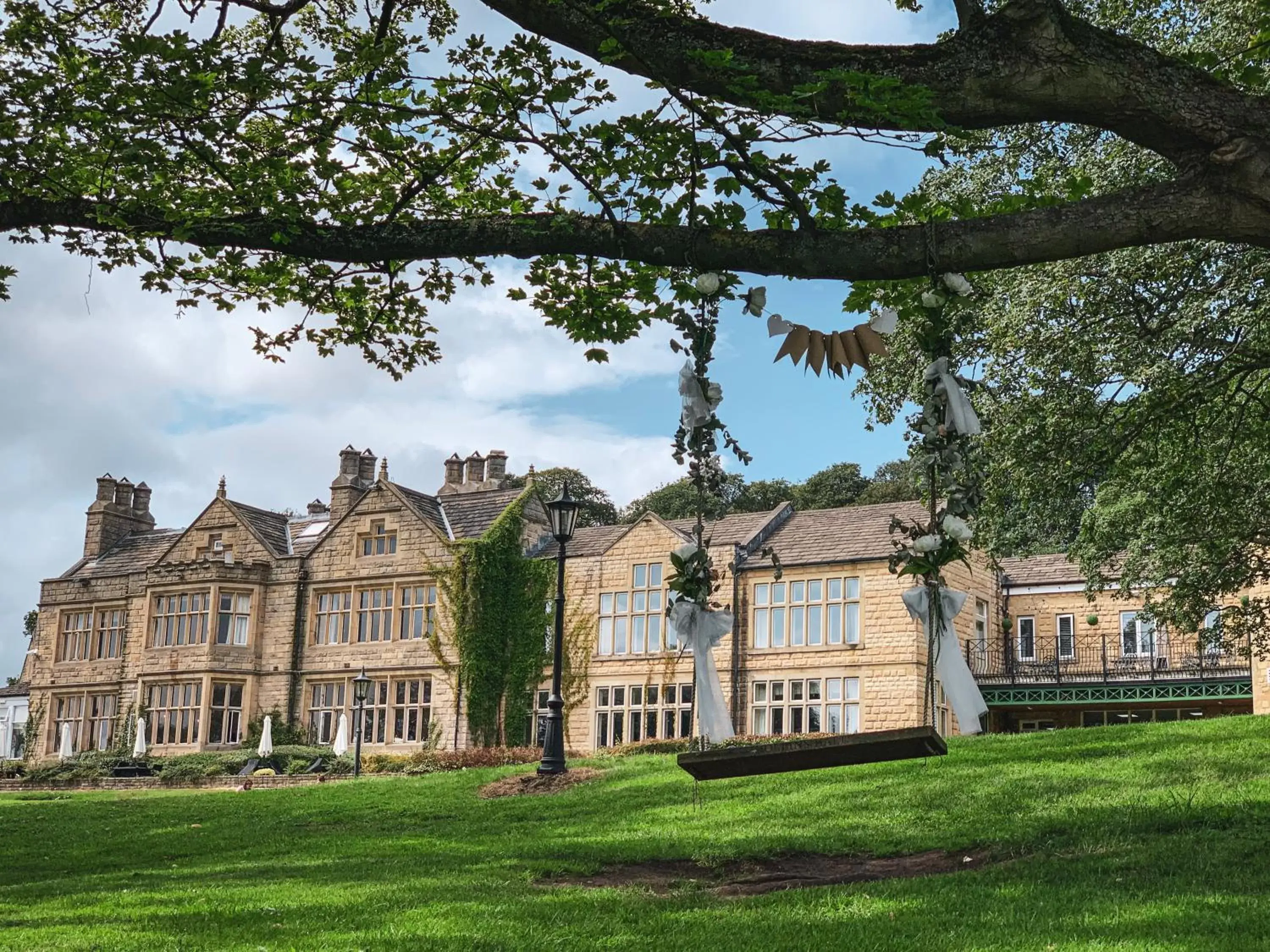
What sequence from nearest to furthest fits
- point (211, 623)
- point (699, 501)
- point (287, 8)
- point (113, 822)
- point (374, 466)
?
point (699, 501) → point (287, 8) → point (113, 822) → point (211, 623) → point (374, 466)

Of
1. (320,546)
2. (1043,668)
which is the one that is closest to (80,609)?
(320,546)

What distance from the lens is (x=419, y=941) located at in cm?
785

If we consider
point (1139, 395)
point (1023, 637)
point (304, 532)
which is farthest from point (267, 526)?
point (1139, 395)

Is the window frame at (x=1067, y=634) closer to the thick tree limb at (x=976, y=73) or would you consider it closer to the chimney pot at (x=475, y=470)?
the chimney pot at (x=475, y=470)

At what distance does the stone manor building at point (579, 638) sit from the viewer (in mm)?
32375

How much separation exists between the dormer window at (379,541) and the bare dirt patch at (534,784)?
58.3 feet

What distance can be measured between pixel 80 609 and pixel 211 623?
7863mm

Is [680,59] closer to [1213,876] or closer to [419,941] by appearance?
[419,941]

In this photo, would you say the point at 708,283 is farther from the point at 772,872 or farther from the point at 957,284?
the point at 772,872

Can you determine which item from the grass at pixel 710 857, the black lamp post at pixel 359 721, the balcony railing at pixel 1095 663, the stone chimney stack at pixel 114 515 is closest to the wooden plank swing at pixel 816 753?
the grass at pixel 710 857

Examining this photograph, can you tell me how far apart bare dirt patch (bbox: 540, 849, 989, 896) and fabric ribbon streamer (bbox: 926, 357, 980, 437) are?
487 centimetres

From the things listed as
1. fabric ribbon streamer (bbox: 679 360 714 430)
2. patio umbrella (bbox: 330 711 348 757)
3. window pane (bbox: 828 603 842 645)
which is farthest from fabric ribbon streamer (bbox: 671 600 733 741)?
patio umbrella (bbox: 330 711 348 757)

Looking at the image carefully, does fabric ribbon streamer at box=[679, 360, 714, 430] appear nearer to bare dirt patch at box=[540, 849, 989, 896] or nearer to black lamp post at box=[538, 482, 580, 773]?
bare dirt patch at box=[540, 849, 989, 896]

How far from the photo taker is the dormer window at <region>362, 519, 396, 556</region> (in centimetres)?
3772
